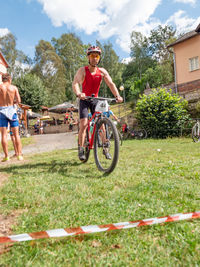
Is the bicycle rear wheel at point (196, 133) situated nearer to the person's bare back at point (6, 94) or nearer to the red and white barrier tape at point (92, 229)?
the person's bare back at point (6, 94)

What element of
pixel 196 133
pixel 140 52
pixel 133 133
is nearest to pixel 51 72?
pixel 140 52

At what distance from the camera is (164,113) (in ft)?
38.4

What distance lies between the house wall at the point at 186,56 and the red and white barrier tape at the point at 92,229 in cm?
1850

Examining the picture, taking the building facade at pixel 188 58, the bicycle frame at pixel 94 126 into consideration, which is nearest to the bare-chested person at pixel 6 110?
the bicycle frame at pixel 94 126

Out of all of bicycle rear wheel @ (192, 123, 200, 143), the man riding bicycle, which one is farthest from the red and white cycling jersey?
bicycle rear wheel @ (192, 123, 200, 143)

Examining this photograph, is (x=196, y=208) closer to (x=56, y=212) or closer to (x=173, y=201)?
(x=173, y=201)

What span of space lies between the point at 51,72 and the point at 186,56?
30.3m

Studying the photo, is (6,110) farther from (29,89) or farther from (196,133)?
(29,89)

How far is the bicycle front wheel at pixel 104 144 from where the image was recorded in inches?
128

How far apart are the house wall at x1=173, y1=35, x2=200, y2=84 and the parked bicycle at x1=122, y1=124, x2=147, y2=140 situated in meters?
8.25

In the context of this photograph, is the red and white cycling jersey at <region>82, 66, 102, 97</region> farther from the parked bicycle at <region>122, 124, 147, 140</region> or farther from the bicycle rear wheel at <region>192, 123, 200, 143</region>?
the parked bicycle at <region>122, 124, 147, 140</region>

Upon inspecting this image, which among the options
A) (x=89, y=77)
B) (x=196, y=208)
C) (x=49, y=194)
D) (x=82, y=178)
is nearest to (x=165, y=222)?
(x=196, y=208)

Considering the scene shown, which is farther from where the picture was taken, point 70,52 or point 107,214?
point 70,52

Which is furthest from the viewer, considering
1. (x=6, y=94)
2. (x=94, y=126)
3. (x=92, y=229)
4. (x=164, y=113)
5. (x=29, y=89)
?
(x=29, y=89)
